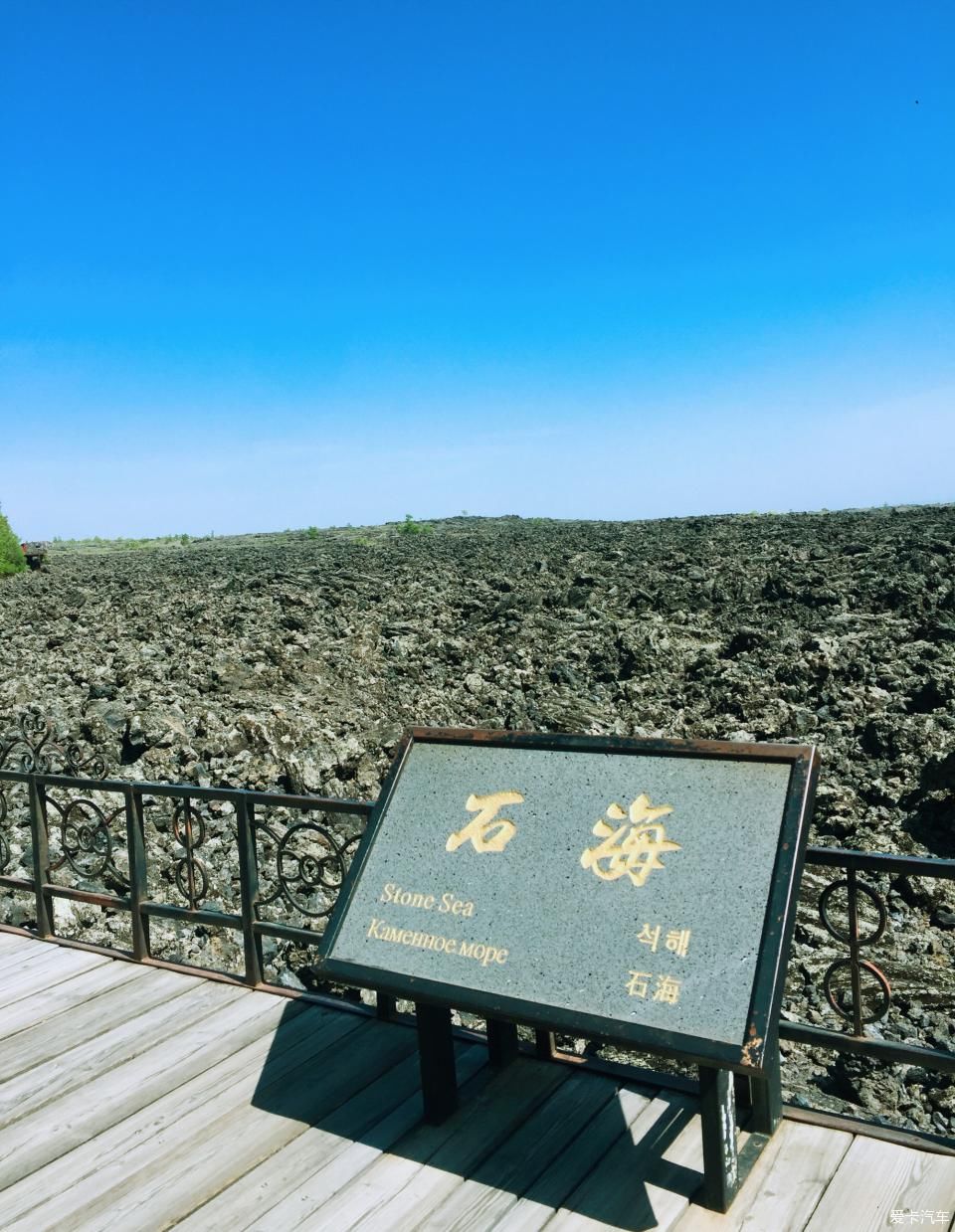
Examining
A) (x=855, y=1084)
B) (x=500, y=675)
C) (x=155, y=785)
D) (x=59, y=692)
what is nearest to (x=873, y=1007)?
(x=855, y=1084)

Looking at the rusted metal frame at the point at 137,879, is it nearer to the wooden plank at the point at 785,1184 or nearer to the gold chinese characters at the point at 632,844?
the gold chinese characters at the point at 632,844

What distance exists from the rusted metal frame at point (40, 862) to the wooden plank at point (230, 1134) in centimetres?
181

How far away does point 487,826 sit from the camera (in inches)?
127

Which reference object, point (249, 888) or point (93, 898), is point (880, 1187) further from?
point (93, 898)

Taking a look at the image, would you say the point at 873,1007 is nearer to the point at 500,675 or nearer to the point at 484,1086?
the point at 484,1086

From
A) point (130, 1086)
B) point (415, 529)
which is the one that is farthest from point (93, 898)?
point (415, 529)

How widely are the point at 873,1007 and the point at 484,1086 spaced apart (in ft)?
12.5

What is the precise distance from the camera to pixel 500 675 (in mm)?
12570

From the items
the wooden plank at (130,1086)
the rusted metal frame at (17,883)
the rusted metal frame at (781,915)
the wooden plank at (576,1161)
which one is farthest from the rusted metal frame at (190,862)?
the rusted metal frame at (781,915)

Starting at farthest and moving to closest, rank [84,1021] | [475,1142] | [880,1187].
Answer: [84,1021], [475,1142], [880,1187]

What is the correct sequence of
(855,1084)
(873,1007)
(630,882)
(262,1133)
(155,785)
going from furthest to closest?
(873,1007), (855,1084), (155,785), (262,1133), (630,882)

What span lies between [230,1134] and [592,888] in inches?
56.1

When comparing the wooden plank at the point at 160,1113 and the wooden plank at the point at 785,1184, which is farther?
the wooden plank at the point at 160,1113

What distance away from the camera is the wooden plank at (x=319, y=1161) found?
9.10ft
